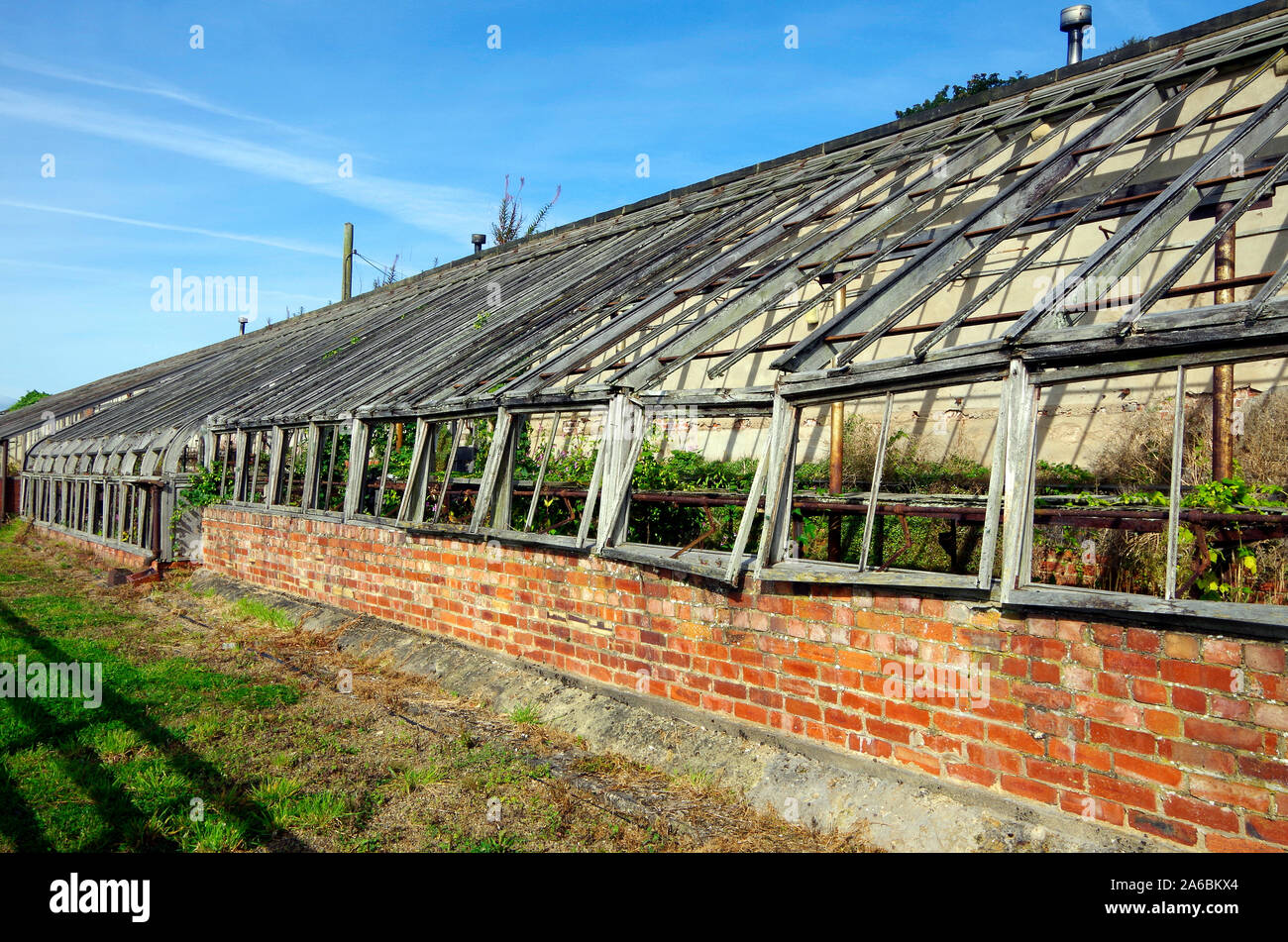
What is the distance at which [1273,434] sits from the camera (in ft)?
21.9

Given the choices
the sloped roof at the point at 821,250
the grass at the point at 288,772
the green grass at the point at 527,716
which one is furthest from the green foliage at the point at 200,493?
the green grass at the point at 527,716

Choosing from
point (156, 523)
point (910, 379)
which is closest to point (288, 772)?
point (910, 379)

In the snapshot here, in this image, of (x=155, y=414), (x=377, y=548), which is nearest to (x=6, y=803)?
(x=377, y=548)

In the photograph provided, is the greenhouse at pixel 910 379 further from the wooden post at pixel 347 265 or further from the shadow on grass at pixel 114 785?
the wooden post at pixel 347 265

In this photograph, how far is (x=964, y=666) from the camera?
4047 mm

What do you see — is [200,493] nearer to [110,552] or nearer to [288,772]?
[110,552]

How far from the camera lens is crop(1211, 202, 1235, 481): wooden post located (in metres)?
5.95

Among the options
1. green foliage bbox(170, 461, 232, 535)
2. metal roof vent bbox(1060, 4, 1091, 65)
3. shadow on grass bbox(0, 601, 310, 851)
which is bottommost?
shadow on grass bbox(0, 601, 310, 851)

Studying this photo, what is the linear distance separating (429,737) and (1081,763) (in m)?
3.94

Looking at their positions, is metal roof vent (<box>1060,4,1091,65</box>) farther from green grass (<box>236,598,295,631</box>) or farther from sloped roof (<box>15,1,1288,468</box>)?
green grass (<box>236,598,295,631</box>)

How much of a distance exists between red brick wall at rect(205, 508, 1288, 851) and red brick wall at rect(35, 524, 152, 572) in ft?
29.9

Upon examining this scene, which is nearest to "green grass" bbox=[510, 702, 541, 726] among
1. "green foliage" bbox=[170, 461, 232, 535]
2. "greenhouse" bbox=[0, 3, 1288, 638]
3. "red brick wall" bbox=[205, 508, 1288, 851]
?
"red brick wall" bbox=[205, 508, 1288, 851]

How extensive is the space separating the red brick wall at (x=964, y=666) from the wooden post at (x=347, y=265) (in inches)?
782

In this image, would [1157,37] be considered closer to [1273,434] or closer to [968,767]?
[1273,434]
